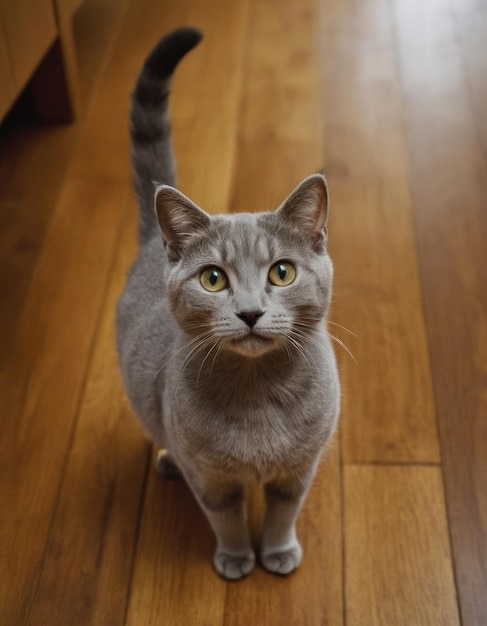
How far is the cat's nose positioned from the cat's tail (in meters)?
0.40

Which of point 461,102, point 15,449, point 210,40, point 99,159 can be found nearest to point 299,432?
point 15,449

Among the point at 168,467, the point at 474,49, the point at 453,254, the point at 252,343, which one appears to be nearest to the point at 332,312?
the point at 453,254

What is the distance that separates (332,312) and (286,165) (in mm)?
493

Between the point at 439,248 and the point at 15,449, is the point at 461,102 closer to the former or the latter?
the point at 439,248

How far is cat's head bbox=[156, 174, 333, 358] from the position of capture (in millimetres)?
917

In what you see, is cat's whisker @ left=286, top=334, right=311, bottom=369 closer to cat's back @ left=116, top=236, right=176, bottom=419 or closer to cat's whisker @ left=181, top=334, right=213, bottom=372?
cat's whisker @ left=181, top=334, right=213, bottom=372

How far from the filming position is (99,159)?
1956mm

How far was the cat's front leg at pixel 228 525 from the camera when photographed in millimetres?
1116

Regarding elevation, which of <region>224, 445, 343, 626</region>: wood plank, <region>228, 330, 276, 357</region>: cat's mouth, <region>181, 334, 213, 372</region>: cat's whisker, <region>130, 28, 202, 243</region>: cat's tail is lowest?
<region>224, 445, 343, 626</region>: wood plank

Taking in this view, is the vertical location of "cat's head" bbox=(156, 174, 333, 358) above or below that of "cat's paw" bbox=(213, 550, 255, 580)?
above

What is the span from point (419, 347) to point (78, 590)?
0.74 metres

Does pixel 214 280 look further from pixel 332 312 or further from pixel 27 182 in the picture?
pixel 27 182

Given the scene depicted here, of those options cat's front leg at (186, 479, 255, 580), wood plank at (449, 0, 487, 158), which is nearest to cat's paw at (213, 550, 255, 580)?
cat's front leg at (186, 479, 255, 580)

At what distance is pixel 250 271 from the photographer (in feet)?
3.04
